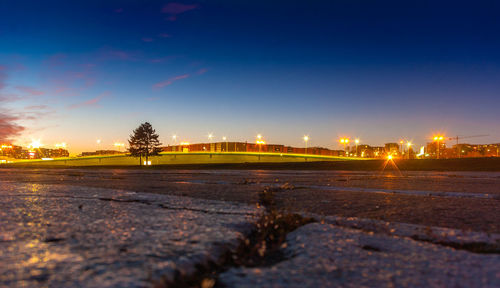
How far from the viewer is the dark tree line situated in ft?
221

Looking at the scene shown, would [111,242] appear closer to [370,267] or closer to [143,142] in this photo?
[370,267]

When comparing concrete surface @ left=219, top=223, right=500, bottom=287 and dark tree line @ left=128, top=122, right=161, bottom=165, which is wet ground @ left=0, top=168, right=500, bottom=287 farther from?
dark tree line @ left=128, top=122, right=161, bottom=165

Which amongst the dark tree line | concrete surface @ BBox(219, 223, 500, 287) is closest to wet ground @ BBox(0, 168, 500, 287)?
concrete surface @ BBox(219, 223, 500, 287)

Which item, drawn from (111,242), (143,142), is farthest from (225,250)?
(143,142)

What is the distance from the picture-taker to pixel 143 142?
68250 mm

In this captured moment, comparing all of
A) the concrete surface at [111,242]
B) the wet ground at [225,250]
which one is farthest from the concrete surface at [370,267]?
the concrete surface at [111,242]

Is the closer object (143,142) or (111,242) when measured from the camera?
(111,242)

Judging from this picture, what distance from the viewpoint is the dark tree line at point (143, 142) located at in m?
67.4

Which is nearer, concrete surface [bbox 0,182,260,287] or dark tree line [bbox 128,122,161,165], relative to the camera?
concrete surface [bbox 0,182,260,287]

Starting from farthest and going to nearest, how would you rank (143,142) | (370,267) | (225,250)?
(143,142) → (225,250) → (370,267)

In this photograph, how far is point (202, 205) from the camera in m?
3.04

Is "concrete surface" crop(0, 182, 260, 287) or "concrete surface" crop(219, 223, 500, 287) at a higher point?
"concrete surface" crop(219, 223, 500, 287)

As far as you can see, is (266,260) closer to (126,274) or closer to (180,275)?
(180,275)

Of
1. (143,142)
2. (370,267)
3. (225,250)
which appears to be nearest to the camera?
(370,267)
